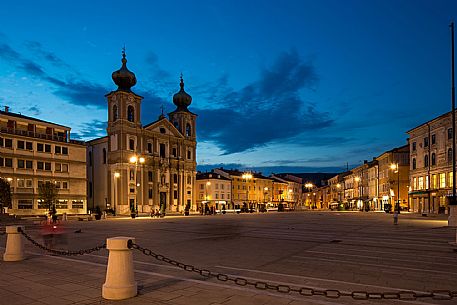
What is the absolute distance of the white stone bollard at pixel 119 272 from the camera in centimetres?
664

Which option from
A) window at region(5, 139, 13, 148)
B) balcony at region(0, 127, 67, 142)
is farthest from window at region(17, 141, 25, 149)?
balcony at region(0, 127, 67, 142)

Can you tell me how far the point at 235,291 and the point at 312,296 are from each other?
56.9 inches

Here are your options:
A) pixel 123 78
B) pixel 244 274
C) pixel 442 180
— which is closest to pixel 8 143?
pixel 123 78

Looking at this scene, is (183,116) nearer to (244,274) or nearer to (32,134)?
(32,134)

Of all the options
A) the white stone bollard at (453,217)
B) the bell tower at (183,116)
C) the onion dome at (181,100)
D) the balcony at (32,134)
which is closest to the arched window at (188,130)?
the bell tower at (183,116)

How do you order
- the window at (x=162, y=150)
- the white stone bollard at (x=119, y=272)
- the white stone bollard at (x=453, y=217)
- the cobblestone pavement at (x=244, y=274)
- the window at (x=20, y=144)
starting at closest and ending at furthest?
1. the white stone bollard at (x=119, y=272)
2. the cobblestone pavement at (x=244, y=274)
3. the white stone bollard at (x=453, y=217)
4. the window at (x=20, y=144)
5. the window at (x=162, y=150)

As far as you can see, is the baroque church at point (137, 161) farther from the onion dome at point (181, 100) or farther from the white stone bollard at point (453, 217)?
the white stone bollard at point (453, 217)

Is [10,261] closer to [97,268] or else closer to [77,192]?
[97,268]

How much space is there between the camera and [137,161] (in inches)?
2842

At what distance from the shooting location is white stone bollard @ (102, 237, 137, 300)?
6.64 metres

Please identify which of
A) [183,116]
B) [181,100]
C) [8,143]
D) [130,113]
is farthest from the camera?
[181,100]

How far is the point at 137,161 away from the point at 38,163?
19486 millimetres

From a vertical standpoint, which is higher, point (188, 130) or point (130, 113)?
point (130, 113)

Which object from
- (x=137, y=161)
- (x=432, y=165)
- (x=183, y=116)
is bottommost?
(x=432, y=165)
